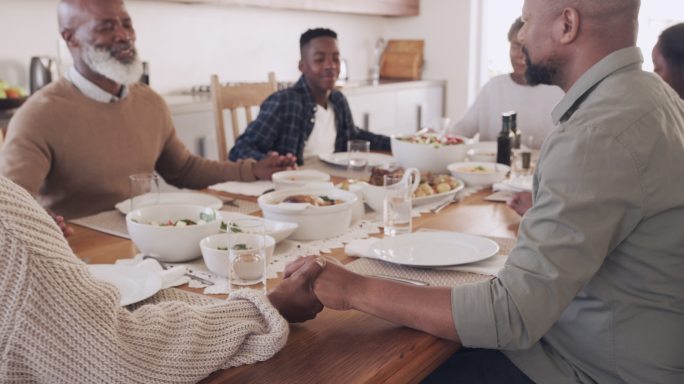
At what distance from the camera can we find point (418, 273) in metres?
1.26

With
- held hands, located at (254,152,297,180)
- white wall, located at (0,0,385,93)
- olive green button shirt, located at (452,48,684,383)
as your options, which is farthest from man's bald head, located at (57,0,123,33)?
olive green button shirt, located at (452,48,684,383)

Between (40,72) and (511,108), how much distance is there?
7.16ft

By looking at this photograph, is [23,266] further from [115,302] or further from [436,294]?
[436,294]

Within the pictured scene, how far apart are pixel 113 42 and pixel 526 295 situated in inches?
71.3

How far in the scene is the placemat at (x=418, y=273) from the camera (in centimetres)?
122

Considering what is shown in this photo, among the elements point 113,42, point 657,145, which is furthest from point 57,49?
point 657,145

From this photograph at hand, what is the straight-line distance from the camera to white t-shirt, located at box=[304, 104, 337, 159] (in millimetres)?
3008

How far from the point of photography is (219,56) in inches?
160

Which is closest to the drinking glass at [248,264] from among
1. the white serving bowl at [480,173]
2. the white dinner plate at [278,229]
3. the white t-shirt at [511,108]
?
the white dinner plate at [278,229]

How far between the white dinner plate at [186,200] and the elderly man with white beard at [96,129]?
347 millimetres

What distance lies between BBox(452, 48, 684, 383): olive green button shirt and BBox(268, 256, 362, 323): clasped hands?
7.4 inches

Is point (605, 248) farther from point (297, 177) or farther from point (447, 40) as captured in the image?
point (447, 40)

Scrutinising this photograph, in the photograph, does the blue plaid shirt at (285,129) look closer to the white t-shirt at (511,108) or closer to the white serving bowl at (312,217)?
the white t-shirt at (511,108)

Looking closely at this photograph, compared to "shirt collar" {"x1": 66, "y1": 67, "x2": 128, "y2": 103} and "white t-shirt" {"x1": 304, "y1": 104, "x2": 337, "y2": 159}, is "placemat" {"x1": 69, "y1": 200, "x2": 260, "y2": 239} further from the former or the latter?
"white t-shirt" {"x1": 304, "y1": 104, "x2": 337, "y2": 159}
